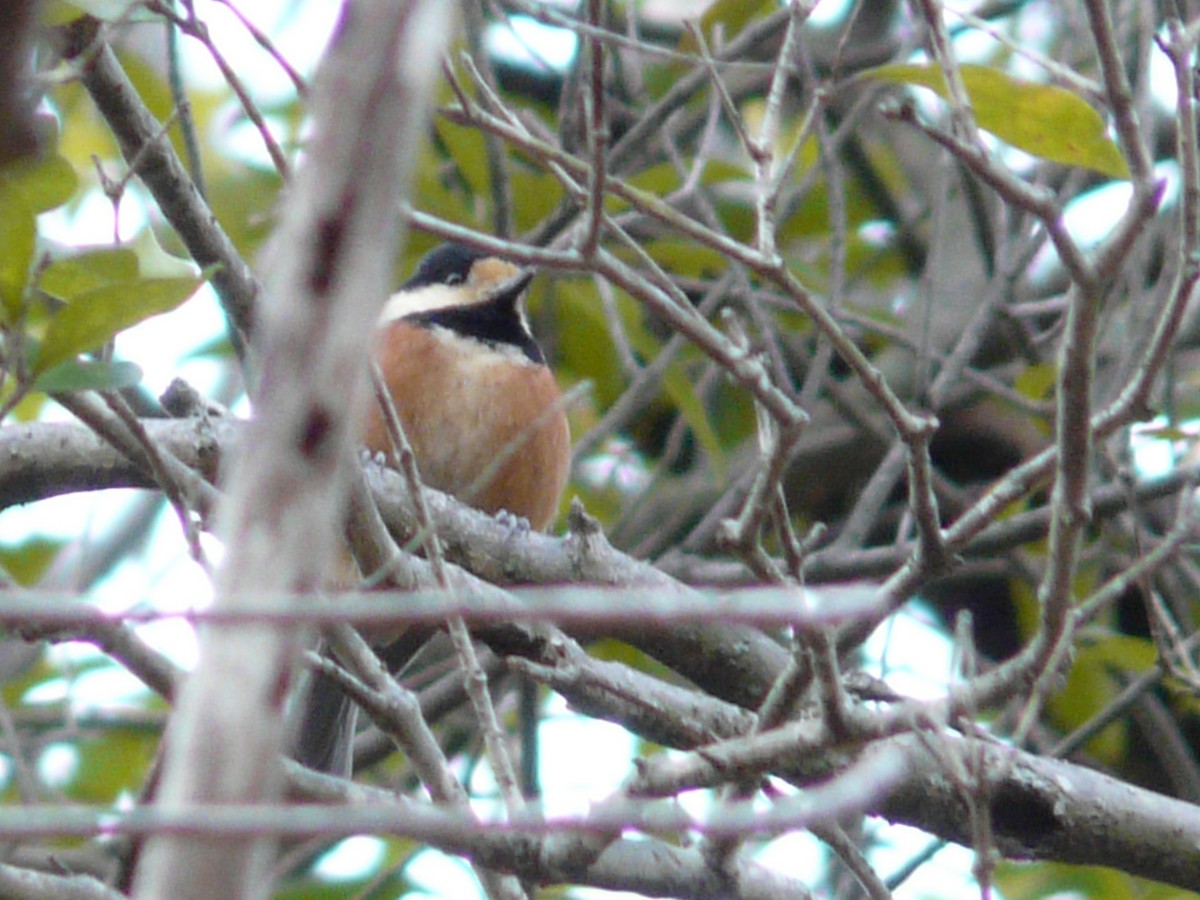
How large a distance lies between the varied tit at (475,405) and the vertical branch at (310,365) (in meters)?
3.19

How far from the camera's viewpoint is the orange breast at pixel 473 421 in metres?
4.31

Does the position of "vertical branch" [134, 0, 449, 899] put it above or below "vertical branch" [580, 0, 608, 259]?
below

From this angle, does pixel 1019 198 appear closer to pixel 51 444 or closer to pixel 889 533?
pixel 51 444

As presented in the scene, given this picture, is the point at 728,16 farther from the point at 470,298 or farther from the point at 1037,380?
the point at 1037,380

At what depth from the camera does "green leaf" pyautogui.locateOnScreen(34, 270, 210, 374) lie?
227 centimetres

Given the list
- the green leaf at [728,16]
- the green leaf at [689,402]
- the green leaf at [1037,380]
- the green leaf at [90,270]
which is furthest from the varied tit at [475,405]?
the green leaf at [90,270]

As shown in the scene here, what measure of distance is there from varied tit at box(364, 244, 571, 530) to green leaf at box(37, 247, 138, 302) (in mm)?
1638

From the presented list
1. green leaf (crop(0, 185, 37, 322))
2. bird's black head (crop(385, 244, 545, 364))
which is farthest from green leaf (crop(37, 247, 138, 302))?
bird's black head (crop(385, 244, 545, 364))

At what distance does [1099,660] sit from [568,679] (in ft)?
9.30

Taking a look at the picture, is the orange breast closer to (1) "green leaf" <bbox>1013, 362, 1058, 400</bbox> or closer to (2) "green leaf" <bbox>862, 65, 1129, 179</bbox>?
(1) "green leaf" <bbox>1013, 362, 1058, 400</bbox>

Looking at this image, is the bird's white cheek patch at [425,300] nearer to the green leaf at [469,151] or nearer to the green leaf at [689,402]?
the green leaf at [469,151]

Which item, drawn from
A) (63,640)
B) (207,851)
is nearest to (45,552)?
(63,640)

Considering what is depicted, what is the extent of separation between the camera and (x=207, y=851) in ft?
3.00

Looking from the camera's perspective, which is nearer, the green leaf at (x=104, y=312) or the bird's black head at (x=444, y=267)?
the green leaf at (x=104, y=312)
